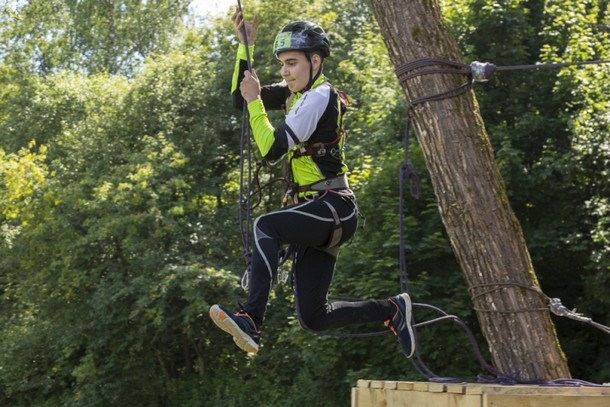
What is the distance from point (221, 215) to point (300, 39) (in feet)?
52.2

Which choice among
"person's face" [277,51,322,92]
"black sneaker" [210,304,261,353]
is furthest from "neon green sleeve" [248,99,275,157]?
"black sneaker" [210,304,261,353]

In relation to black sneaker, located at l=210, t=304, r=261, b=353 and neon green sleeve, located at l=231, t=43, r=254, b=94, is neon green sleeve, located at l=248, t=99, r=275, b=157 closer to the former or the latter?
neon green sleeve, located at l=231, t=43, r=254, b=94

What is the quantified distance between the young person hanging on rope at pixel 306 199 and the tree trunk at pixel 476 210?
63 cm

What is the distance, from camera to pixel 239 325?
15.7ft

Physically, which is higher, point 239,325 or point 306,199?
point 306,199

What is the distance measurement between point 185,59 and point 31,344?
6214 millimetres

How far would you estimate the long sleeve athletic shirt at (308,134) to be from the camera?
16.3 feet

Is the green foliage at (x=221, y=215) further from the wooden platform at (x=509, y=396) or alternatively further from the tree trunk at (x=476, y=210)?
the wooden platform at (x=509, y=396)

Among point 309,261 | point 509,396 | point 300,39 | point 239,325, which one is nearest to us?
point 509,396

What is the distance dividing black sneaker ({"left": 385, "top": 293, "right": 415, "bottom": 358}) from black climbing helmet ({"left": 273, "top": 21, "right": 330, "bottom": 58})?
128 centimetres

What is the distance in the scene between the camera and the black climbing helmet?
5152 millimetres

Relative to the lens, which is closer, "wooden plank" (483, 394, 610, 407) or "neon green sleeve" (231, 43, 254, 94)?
"wooden plank" (483, 394, 610, 407)

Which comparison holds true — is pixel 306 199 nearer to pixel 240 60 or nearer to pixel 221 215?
pixel 240 60

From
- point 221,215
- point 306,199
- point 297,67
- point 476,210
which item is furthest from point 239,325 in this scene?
point 221,215
